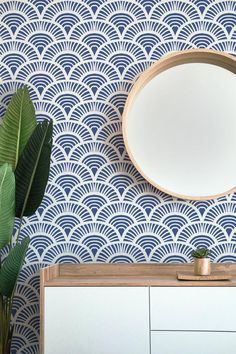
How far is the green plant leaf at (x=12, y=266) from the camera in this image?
2488 millimetres

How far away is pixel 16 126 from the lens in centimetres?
275

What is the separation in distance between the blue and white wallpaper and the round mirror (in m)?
0.09

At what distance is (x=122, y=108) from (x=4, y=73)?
0.66m

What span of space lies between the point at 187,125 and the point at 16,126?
2.76 feet

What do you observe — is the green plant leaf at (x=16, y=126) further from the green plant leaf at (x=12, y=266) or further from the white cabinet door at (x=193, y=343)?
the white cabinet door at (x=193, y=343)

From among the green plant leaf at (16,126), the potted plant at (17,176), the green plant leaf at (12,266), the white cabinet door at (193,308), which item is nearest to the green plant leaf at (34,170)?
the potted plant at (17,176)

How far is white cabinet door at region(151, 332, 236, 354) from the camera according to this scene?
239 centimetres

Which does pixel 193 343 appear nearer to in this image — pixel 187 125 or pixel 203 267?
pixel 203 267

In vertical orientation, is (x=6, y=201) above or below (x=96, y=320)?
above

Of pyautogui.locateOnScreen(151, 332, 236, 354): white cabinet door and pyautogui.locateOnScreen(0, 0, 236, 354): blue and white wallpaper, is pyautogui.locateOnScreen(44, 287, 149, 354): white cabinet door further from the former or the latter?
pyautogui.locateOnScreen(0, 0, 236, 354): blue and white wallpaper

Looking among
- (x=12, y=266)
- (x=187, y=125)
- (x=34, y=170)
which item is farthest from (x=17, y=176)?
(x=187, y=125)

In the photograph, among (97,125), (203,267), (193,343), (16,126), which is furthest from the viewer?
(97,125)

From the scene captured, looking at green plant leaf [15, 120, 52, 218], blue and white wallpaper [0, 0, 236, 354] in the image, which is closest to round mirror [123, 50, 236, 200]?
blue and white wallpaper [0, 0, 236, 354]

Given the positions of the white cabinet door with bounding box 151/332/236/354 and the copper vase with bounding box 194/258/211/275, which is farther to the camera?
the copper vase with bounding box 194/258/211/275
